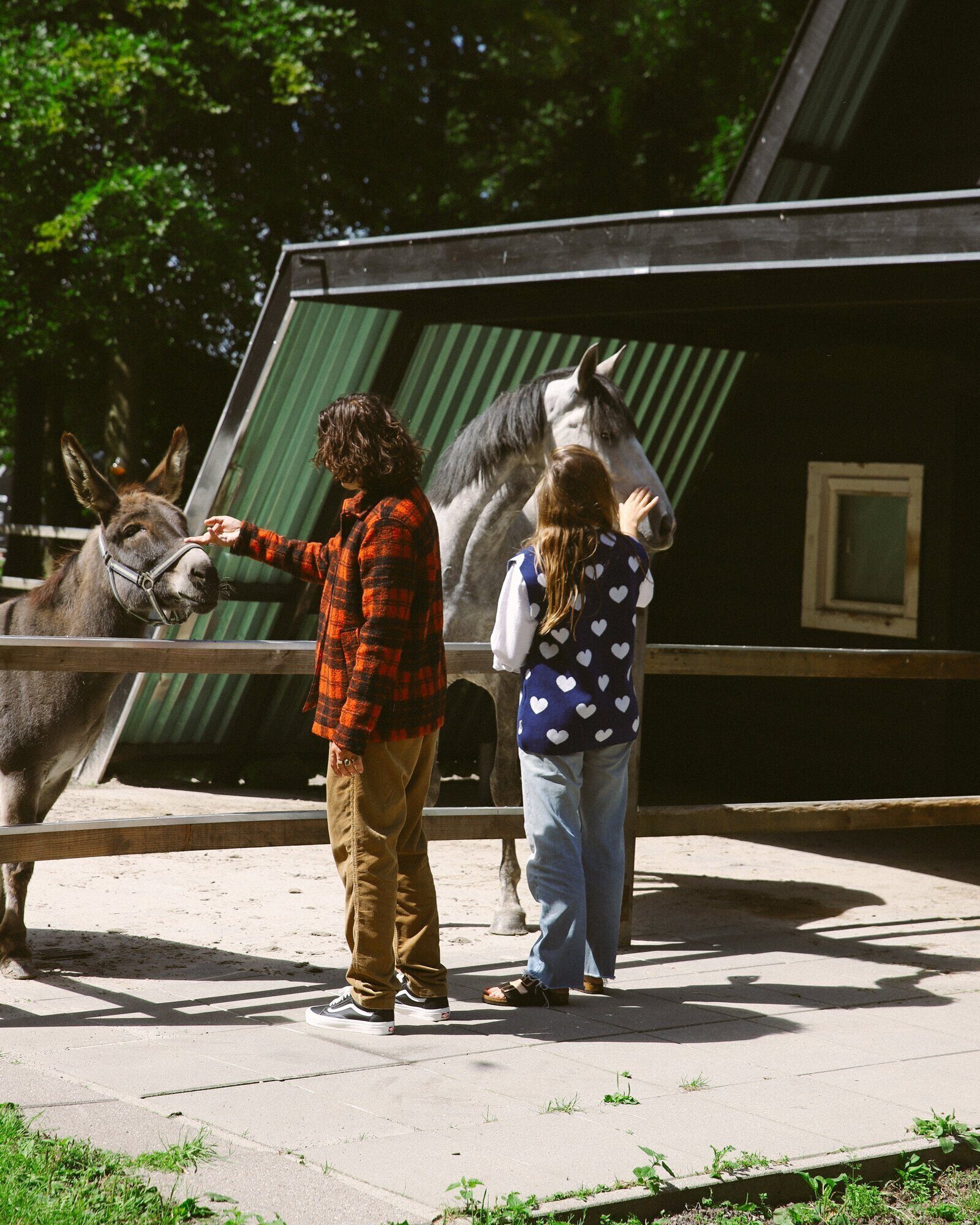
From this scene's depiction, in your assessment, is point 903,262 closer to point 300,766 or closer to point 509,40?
point 300,766

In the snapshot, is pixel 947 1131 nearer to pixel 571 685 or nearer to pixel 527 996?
pixel 527 996

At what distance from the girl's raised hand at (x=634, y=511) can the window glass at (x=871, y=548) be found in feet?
17.4

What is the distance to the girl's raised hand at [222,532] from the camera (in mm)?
4832

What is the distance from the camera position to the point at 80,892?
22.3 feet

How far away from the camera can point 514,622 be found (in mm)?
4781

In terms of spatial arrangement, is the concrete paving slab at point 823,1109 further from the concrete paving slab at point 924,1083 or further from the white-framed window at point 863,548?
the white-framed window at point 863,548

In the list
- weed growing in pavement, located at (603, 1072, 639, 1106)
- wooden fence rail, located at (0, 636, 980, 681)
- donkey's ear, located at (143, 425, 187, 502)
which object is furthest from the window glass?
weed growing in pavement, located at (603, 1072, 639, 1106)

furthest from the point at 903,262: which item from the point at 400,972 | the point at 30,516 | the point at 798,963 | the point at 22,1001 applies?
the point at 30,516

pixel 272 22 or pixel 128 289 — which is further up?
pixel 272 22

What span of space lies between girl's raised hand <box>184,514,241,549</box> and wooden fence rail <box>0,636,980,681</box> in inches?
14.0

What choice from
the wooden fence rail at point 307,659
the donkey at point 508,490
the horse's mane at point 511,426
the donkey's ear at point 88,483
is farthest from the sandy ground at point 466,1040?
the horse's mane at point 511,426

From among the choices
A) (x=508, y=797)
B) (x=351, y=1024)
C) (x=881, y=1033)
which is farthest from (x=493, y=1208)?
(x=508, y=797)

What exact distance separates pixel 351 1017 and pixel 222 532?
64.6 inches

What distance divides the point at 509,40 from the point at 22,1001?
62.9 feet
